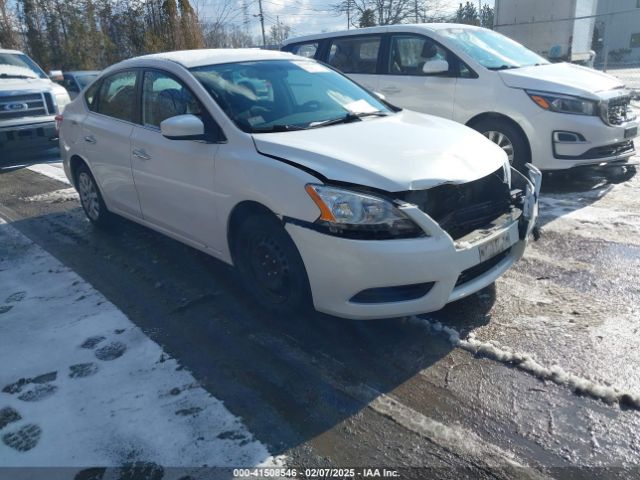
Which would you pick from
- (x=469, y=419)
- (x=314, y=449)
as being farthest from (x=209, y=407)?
(x=469, y=419)

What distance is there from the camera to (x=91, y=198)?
220 inches

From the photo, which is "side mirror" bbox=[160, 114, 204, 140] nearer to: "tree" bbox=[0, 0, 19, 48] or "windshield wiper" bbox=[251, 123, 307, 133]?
"windshield wiper" bbox=[251, 123, 307, 133]

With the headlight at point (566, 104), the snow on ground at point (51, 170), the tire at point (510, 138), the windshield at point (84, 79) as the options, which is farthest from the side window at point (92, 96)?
the windshield at point (84, 79)

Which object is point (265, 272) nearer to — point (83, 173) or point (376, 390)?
point (376, 390)

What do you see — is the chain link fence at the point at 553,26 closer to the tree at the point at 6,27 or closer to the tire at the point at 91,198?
the tire at the point at 91,198

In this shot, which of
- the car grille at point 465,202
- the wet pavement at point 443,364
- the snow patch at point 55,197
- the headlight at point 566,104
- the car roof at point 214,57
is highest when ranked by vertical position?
the car roof at point 214,57

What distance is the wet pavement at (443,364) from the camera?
7.92ft

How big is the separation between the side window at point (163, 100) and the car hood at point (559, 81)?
12.5ft

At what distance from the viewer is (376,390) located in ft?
9.34

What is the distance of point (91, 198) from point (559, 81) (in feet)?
17.2

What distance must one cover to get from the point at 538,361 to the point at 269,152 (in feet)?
6.58

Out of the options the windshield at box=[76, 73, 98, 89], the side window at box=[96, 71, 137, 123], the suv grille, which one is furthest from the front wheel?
the windshield at box=[76, 73, 98, 89]

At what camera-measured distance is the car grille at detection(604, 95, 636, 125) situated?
5.85 m

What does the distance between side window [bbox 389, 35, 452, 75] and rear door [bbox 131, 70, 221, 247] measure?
144 inches
